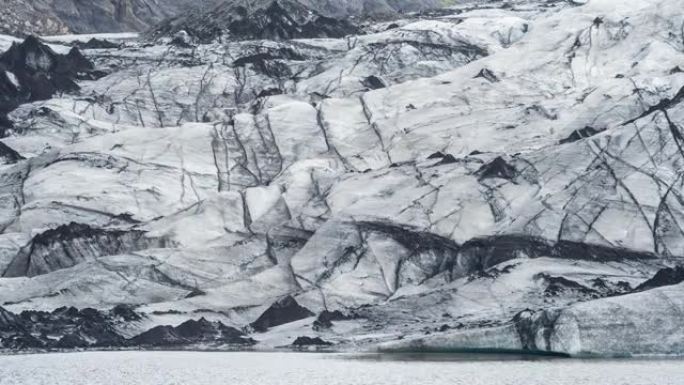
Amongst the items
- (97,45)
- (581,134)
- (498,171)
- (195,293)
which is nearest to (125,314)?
(195,293)

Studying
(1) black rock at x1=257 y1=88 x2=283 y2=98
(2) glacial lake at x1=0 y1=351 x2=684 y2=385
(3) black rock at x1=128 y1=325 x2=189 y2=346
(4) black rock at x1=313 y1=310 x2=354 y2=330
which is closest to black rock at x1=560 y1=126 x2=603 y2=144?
(4) black rock at x1=313 y1=310 x2=354 y2=330

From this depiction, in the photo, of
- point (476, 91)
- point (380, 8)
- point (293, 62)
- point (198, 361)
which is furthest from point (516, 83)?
point (380, 8)

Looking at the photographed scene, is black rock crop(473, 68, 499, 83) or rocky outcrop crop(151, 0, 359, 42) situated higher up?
rocky outcrop crop(151, 0, 359, 42)

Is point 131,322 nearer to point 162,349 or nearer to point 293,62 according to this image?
point 162,349

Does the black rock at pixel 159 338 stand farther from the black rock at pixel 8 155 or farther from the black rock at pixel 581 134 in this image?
the black rock at pixel 581 134

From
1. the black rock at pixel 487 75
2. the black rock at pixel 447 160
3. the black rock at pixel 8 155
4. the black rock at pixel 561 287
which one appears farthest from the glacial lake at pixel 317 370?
the black rock at pixel 487 75

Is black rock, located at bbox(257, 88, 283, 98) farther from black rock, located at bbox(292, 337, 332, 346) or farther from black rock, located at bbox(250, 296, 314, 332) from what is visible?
black rock, located at bbox(292, 337, 332, 346)

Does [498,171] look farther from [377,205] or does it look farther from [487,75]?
[487,75]
